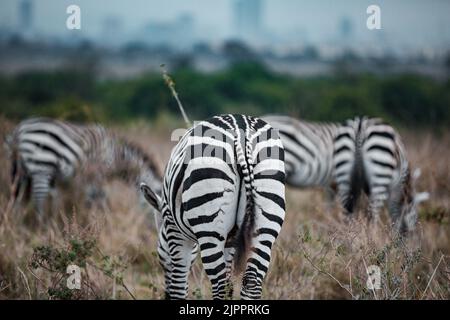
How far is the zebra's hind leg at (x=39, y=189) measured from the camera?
271 inches

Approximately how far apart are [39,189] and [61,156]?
500mm

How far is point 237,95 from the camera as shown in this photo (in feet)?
84.9

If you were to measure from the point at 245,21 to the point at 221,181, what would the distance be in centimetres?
6427

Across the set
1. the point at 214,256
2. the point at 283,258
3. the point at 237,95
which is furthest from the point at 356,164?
the point at 237,95

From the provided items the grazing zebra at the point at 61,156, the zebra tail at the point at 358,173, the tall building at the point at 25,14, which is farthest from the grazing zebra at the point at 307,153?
the tall building at the point at 25,14

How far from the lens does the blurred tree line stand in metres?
17.4

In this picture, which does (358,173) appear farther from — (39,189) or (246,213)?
(39,189)

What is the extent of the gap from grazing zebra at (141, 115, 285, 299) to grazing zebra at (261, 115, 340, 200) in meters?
3.85

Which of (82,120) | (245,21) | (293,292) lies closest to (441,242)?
(293,292)

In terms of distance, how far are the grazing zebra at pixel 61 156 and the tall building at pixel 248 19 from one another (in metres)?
53.8

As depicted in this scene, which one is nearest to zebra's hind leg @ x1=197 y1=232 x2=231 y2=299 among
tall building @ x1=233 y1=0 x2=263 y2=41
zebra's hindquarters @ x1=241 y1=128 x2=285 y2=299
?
zebra's hindquarters @ x1=241 y1=128 x2=285 y2=299

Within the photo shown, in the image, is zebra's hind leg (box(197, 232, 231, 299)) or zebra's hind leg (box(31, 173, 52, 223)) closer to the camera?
zebra's hind leg (box(197, 232, 231, 299))

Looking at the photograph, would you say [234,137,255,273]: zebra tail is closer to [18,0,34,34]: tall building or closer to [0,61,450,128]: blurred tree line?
[0,61,450,128]: blurred tree line

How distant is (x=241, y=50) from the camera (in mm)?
37219
